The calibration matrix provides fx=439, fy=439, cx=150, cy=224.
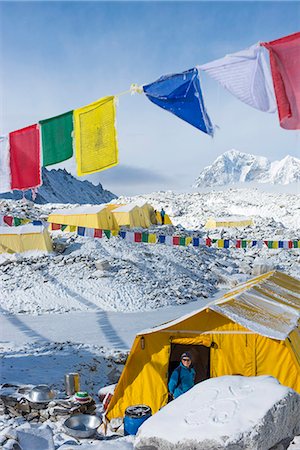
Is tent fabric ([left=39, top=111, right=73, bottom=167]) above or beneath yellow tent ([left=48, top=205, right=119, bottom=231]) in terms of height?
above

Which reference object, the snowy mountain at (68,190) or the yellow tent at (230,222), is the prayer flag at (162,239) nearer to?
the yellow tent at (230,222)

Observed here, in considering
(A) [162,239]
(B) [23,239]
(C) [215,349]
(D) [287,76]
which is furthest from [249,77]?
(B) [23,239]

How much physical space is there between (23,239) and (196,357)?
49.4 ft

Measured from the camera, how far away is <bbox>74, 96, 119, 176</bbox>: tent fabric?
7895 millimetres

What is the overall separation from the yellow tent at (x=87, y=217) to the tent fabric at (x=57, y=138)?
17.8 metres

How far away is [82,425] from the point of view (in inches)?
257

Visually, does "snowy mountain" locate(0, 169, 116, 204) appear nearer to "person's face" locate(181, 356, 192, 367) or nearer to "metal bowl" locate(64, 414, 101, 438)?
"metal bowl" locate(64, 414, 101, 438)

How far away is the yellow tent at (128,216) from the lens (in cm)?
3100

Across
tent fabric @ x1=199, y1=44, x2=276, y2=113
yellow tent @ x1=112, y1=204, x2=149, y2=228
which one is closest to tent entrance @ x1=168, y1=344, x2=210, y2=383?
tent fabric @ x1=199, y1=44, x2=276, y2=113

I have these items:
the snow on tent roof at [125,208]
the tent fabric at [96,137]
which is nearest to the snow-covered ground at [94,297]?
the tent fabric at [96,137]

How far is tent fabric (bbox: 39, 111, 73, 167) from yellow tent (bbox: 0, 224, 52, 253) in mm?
12224

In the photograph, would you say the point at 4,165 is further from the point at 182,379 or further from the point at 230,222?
the point at 230,222

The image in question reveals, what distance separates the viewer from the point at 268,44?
6.03 metres

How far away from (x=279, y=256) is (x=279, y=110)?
2316cm
